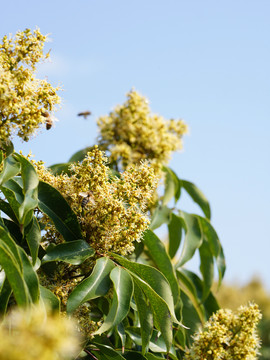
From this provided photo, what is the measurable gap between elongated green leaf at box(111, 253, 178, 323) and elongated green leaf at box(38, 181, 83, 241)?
0.66ft

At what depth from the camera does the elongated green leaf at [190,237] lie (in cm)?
296

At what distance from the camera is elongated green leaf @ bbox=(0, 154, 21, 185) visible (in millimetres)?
1846

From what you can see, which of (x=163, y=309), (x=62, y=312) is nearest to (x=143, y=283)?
(x=163, y=309)

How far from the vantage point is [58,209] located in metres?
2.11

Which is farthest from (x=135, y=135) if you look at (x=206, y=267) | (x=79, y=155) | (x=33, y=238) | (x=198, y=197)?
(x=33, y=238)

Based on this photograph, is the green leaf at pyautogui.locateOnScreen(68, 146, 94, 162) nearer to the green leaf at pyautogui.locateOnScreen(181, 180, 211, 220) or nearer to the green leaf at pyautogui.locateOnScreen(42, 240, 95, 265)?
the green leaf at pyautogui.locateOnScreen(181, 180, 211, 220)

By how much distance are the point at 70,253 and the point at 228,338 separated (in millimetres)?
976

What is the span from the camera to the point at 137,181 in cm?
220

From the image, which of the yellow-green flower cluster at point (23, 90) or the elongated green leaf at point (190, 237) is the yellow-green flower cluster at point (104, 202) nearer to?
the yellow-green flower cluster at point (23, 90)

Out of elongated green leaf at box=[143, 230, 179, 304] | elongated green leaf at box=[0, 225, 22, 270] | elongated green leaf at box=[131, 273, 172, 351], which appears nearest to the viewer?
elongated green leaf at box=[0, 225, 22, 270]

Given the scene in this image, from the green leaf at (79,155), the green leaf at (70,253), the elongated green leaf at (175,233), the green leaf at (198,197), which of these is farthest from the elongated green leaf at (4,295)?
the green leaf at (198,197)

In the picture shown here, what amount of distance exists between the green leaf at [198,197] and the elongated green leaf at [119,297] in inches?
70.7

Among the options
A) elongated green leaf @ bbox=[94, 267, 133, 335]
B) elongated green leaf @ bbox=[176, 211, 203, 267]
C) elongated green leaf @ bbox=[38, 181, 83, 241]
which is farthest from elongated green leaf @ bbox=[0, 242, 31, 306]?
elongated green leaf @ bbox=[176, 211, 203, 267]

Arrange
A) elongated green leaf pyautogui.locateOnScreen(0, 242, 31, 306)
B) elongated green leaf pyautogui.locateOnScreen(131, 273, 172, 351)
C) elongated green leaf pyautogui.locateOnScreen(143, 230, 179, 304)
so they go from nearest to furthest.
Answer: elongated green leaf pyautogui.locateOnScreen(0, 242, 31, 306), elongated green leaf pyautogui.locateOnScreen(131, 273, 172, 351), elongated green leaf pyautogui.locateOnScreen(143, 230, 179, 304)
